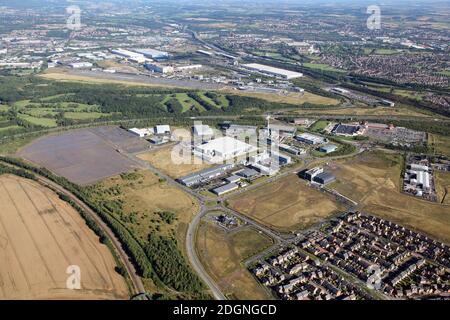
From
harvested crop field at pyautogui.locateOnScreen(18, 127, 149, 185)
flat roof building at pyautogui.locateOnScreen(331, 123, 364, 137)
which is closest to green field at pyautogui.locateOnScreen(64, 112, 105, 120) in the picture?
harvested crop field at pyautogui.locateOnScreen(18, 127, 149, 185)

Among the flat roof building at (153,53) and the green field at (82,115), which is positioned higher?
the flat roof building at (153,53)

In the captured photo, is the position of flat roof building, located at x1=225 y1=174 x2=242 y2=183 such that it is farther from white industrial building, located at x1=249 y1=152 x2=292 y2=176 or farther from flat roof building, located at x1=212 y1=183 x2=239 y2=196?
white industrial building, located at x1=249 y1=152 x2=292 y2=176

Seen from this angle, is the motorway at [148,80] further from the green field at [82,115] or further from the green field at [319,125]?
the green field at [319,125]

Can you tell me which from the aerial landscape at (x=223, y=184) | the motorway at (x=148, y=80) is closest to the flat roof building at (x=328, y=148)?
the aerial landscape at (x=223, y=184)

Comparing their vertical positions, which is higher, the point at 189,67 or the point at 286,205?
the point at 189,67

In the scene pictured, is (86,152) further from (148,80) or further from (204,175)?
(148,80)

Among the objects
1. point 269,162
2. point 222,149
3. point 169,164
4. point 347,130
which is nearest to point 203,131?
point 222,149
